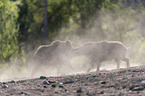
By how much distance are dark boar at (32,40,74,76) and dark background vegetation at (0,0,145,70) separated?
6200 mm

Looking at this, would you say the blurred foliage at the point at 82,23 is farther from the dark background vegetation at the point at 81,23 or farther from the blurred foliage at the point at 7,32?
the blurred foliage at the point at 7,32

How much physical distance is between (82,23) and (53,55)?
11596 millimetres

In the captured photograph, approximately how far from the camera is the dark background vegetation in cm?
2019

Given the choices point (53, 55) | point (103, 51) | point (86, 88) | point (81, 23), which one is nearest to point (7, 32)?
point (53, 55)

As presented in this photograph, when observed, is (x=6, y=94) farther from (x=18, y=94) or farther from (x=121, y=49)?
(x=121, y=49)

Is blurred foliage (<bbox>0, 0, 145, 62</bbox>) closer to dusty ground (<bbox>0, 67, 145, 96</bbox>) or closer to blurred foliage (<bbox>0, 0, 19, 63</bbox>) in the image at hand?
blurred foliage (<bbox>0, 0, 19, 63</bbox>)

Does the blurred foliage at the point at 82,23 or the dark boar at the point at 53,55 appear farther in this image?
the blurred foliage at the point at 82,23

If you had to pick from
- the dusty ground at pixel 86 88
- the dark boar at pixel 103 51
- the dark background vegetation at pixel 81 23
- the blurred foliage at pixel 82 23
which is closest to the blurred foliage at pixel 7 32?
the dark background vegetation at pixel 81 23

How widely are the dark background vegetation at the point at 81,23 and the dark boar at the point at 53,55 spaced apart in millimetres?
6200

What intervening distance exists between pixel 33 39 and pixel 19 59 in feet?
13.1

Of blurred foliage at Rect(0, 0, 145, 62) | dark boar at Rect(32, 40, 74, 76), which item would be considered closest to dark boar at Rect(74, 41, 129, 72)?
dark boar at Rect(32, 40, 74, 76)

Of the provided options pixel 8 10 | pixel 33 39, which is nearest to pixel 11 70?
pixel 8 10

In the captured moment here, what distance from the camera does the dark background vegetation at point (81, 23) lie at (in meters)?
20.2

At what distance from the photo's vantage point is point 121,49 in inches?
504
